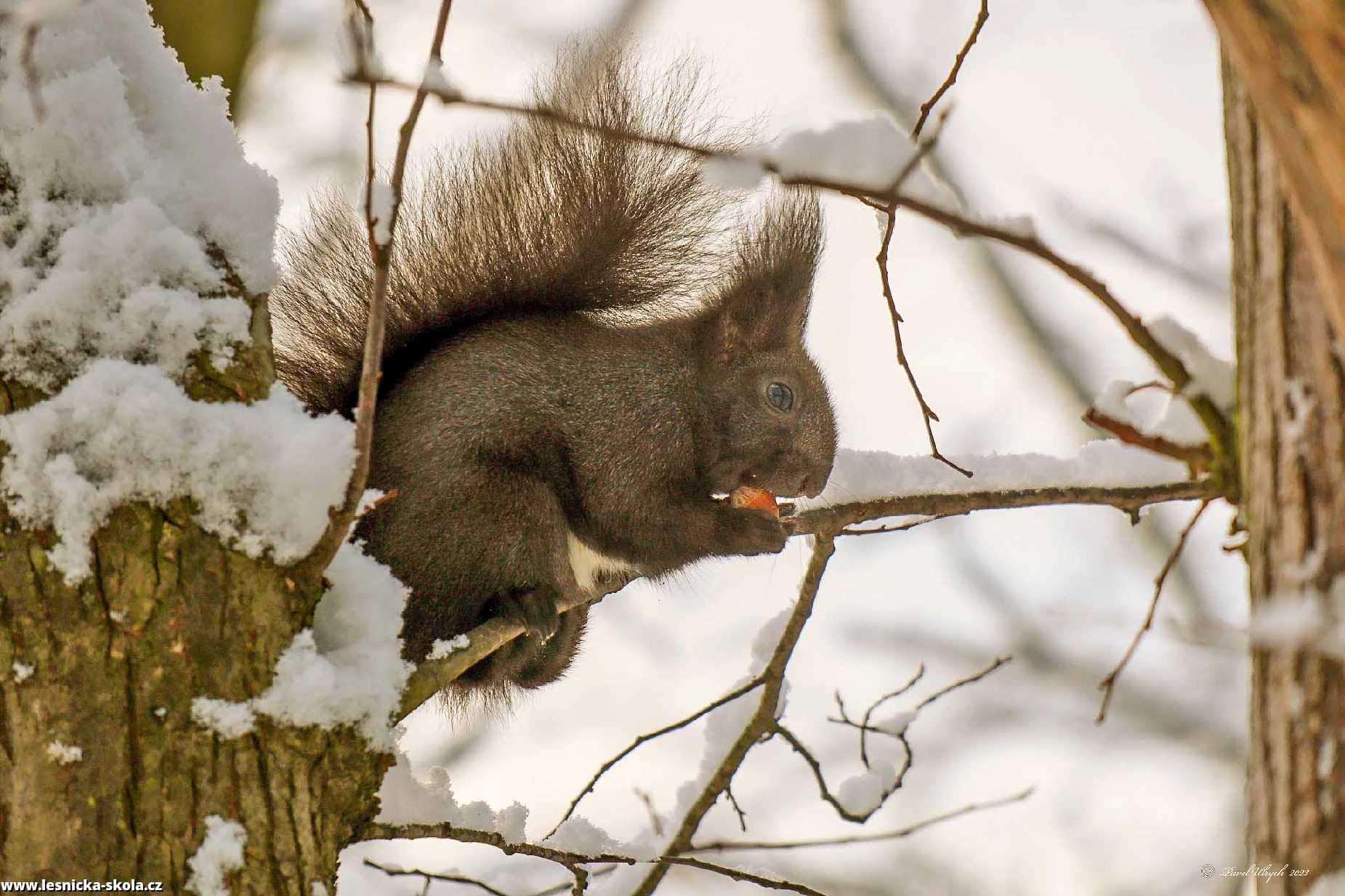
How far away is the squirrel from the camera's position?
99.0 inches

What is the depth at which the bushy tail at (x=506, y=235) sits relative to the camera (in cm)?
267

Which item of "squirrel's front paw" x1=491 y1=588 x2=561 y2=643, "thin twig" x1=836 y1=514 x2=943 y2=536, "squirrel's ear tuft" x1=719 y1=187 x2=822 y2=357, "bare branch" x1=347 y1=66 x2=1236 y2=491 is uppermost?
"squirrel's ear tuft" x1=719 y1=187 x2=822 y2=357

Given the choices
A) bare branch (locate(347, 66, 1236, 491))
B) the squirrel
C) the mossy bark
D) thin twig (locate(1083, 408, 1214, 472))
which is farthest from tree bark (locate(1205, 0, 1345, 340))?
the squirrel

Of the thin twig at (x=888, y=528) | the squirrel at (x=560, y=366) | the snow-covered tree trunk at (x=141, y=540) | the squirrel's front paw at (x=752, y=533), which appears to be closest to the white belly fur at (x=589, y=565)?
the squirrel at (x=560, y=366)

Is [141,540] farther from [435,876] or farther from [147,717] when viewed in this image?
[435,876]

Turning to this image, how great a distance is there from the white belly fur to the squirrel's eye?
55cm

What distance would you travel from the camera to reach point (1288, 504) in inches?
38.5

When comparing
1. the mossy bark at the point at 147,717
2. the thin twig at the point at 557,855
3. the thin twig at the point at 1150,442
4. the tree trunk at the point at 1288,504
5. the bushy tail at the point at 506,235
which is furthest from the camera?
the bushy tail at the point at 506,235

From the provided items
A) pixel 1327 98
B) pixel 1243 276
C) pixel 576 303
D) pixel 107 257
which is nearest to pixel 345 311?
pixel 576 303

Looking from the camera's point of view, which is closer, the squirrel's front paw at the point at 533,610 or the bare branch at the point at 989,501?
the bare branch at the point at 989,501

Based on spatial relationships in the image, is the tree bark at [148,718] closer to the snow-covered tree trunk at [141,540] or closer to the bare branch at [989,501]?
the snow-covered tree trunk at [141,540]

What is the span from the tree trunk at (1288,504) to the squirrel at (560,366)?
1.54 metres

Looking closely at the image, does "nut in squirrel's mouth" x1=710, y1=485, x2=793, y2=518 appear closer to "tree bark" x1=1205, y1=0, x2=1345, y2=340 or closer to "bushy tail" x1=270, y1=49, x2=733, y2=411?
"bushy tail" x1=270, y1=49, x2=733, y2=411

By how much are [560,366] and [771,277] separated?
0.74 meters
